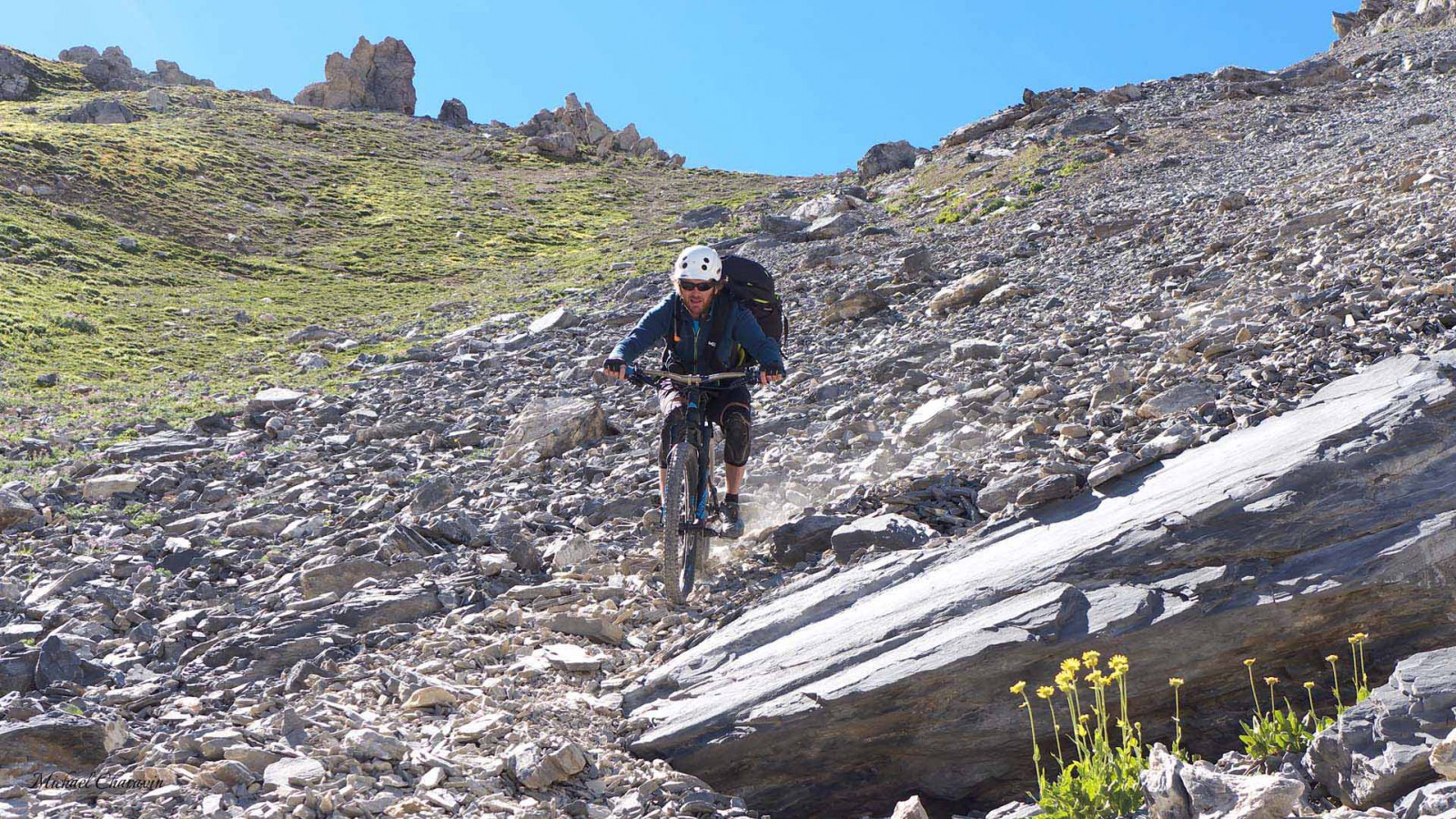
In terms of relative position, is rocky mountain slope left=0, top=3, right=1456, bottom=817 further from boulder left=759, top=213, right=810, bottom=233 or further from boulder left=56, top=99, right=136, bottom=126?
boulder left=56, top=99, right=136, bottom=126

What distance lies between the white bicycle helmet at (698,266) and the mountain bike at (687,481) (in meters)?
0.80

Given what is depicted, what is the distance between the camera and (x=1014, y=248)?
2244 centimetres

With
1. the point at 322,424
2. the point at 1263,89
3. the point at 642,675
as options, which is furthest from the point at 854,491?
the point at 1263,89

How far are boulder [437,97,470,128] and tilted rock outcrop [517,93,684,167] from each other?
12.6 metres

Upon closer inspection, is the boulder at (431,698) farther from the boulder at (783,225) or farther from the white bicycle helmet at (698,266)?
the boulder at (783,225)

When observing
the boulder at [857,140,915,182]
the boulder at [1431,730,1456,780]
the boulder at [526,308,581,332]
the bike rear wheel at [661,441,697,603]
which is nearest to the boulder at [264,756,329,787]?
the bike rear wheel at [661,441,697,603]

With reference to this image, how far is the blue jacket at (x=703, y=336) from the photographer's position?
27.0ft

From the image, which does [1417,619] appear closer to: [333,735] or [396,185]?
[333,735]

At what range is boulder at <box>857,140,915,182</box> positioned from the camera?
154ft

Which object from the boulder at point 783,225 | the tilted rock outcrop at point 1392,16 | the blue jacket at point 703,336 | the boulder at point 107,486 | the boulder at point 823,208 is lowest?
the blue jacket at point 703,336

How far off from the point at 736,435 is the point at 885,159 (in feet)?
137

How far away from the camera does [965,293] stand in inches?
719

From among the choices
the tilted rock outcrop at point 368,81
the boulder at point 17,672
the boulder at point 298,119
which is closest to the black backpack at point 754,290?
the boulder at point 17,672

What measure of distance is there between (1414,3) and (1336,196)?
199 feet
